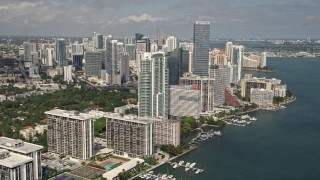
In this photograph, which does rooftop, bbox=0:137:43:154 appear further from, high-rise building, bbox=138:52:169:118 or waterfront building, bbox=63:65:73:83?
waterfront building, bbox=63:65:73:83

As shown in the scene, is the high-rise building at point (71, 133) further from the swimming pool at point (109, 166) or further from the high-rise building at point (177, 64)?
the high-rise building at point (177, 64)

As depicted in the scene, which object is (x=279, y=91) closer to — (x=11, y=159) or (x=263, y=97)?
(x=263, y=97)

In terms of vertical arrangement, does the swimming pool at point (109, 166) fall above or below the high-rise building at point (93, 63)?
below

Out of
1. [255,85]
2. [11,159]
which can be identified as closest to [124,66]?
[255,85]

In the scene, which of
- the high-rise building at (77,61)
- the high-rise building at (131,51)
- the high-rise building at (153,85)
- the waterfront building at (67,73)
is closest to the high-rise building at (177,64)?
the waterfront building at (67,73)

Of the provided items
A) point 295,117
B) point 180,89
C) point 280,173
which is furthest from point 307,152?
point 180,89
